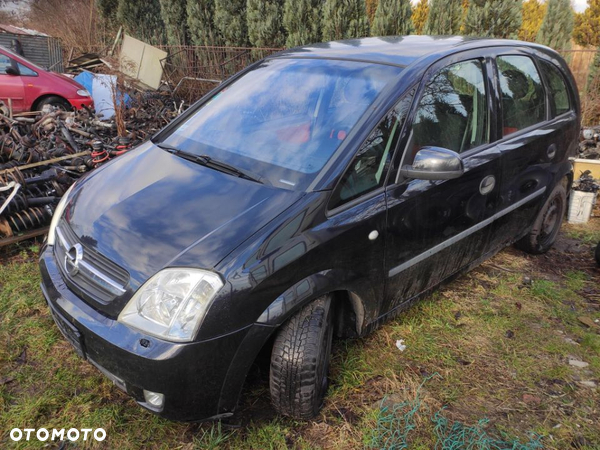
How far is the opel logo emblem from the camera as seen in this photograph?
6.84 ft

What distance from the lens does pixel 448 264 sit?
2912 mm

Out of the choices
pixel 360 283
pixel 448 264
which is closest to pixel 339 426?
pixel 360 283

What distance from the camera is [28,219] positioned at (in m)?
3.84

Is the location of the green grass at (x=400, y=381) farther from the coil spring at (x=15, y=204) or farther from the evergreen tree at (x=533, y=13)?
the evergreen tree at (x=533, y=13)

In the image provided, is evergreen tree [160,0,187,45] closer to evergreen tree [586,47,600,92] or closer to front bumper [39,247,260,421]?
evergreen tree [586,47,600,92]

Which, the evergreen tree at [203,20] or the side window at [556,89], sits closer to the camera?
the side window at [556,89]

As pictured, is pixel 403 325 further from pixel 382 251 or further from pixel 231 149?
pixel 231 149

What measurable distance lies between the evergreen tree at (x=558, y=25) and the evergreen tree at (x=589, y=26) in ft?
11.6

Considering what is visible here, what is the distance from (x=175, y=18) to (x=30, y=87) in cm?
629

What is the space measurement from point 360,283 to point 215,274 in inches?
31.7

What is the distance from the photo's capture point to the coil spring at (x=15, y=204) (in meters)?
3.80

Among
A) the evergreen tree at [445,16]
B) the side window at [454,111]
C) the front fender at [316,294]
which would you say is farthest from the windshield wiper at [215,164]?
the evergreen tree at [445,16]

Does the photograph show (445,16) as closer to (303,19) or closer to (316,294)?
(303,19)

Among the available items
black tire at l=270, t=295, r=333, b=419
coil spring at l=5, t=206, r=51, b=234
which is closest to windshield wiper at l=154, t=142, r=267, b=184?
black tire at l=270, t=295, r=333, b=419
